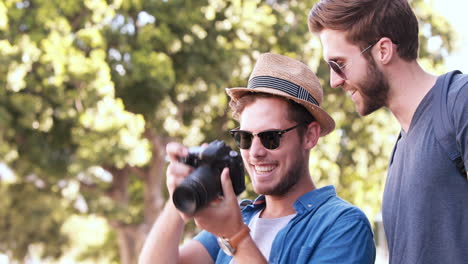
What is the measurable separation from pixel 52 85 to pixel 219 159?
8.04m

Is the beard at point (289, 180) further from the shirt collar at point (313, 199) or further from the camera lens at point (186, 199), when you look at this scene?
the camera lens at point (186, 199)

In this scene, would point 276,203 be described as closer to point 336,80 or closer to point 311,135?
point 311,135

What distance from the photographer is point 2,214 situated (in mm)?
17859

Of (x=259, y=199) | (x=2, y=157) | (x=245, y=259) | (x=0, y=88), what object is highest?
(x=0, y=88)

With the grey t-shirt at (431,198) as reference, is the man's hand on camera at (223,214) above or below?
above

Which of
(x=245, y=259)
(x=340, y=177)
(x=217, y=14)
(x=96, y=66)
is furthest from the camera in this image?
(x=340, y=177)

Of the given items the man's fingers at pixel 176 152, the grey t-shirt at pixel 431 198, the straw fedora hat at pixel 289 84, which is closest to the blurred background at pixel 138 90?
the straw fedora hat at pixel 289 84

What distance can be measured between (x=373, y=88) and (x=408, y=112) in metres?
0.16

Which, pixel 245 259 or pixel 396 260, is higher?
pixel 245 259

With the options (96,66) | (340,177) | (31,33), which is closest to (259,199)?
(96,66)

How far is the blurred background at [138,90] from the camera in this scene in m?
9.94

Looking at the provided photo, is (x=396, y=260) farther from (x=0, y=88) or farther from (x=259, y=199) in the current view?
(x=0, y=88)

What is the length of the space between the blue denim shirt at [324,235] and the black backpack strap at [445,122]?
435 millimetres

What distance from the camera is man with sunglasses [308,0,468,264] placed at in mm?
2207
